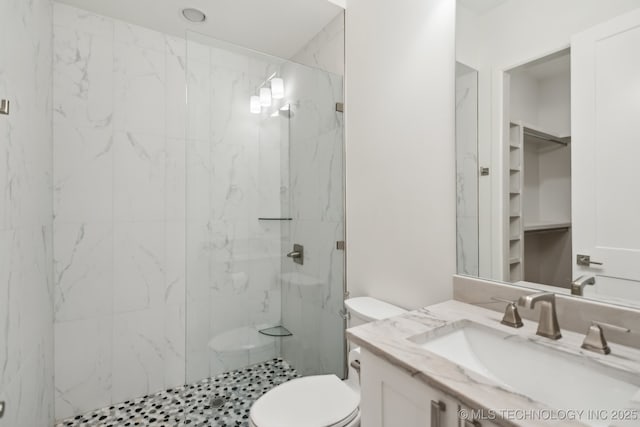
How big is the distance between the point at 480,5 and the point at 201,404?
8.27ft

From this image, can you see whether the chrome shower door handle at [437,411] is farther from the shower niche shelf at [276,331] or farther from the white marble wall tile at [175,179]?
the white marble wall tile at [175,179]

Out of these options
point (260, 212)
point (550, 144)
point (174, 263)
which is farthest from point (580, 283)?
point (174, 263)

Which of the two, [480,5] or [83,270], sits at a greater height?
[480,5]

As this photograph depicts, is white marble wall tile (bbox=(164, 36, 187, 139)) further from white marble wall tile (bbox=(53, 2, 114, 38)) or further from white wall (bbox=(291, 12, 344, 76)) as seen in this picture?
white wall (bbox=(291, 12, 344, 76))

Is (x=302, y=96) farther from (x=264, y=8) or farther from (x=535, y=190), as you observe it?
(x=535, y=190)

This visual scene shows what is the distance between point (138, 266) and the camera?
196cm

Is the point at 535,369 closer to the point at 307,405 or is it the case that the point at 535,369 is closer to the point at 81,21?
the point at 307,405

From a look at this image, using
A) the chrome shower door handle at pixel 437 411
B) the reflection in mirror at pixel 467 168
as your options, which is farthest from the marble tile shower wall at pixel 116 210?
the chrome shower door handle at pixel 437 411

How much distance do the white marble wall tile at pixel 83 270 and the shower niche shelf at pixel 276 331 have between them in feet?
3.26

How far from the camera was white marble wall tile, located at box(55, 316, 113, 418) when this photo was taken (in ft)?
5.77

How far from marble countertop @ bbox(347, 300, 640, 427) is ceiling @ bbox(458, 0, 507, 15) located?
115cm

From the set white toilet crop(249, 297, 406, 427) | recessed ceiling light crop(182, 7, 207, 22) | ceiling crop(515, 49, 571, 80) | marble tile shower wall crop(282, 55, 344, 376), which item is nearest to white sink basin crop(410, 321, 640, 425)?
white toilet crop(249, 297, 406, 427)

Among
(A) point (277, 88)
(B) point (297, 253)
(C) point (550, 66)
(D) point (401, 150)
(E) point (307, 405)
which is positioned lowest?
(E) point (307, 405)

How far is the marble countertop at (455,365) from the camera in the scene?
570 millimetres
